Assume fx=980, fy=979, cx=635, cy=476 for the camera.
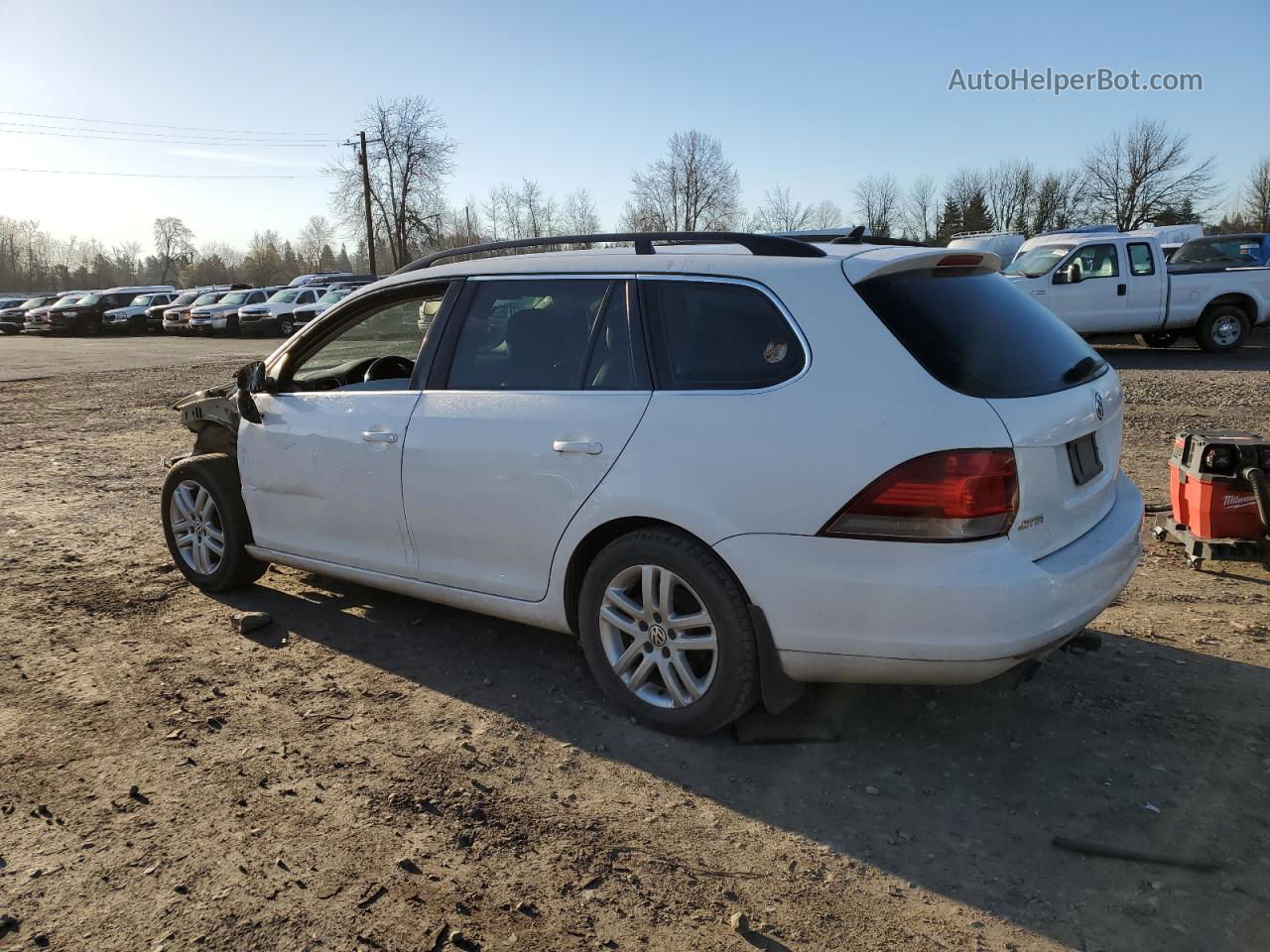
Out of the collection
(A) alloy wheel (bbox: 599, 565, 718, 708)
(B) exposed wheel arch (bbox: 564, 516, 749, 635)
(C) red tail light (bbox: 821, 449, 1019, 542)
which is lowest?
(A) alloy wheel (bbox: 599, 565, 718, 708)

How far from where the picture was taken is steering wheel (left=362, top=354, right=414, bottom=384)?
4.99m

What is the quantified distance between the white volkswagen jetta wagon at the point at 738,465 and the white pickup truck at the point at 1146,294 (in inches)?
552

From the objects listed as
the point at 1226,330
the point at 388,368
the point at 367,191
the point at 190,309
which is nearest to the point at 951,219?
the point at 367,191

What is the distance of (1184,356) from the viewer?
16.5 metres

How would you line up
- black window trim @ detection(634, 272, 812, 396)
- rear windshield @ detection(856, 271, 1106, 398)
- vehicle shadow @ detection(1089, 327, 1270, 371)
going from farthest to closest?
vehicle shadow @ detection(1089, 327, 1270, 371) < black window trim @ detection(634, 272, 812, 396) < rear windshield @ detection(856, 271, 1106, 398)

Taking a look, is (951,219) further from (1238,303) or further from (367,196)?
(1238,303)

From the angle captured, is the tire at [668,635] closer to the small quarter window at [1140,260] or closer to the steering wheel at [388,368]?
the steering wheel at [388,368]

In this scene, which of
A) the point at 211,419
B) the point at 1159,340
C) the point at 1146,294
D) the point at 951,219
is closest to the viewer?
the point at 211,419

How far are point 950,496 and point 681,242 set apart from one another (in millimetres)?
1670

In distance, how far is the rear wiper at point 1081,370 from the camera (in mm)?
3431

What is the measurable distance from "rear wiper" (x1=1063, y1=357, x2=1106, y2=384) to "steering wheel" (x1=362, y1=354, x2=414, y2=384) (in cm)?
307

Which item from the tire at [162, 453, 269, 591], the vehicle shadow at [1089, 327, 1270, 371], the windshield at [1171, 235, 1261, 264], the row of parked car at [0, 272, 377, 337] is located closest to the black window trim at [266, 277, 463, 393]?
the tire at [162, 453, 269, 591]

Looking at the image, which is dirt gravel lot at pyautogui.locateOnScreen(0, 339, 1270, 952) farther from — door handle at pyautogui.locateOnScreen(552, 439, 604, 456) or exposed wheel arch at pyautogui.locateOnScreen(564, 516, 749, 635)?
door handle at pyautogui.locateOnScreen(552, 439, 604, 456)

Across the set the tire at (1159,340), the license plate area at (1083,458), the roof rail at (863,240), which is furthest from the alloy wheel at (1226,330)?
the license plate area at (1083,458)
